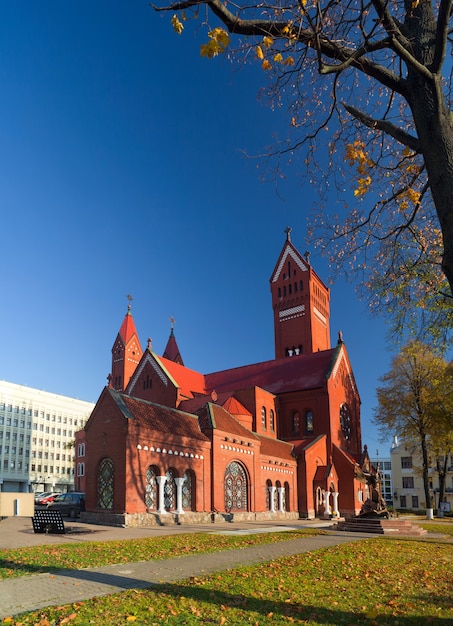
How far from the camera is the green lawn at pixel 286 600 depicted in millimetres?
6695

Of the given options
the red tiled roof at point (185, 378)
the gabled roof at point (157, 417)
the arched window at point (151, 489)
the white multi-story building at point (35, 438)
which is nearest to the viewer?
the arched window at point (151, 489)

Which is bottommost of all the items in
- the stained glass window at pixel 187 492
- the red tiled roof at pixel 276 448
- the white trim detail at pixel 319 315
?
the stained glass window at pixel 187 492

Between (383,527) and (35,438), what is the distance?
82.0m

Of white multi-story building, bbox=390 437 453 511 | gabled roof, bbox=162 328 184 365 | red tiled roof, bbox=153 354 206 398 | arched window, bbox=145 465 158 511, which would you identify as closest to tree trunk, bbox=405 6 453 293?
arched window, bbox=145 465 158 511

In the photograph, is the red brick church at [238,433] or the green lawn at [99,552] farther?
the red brick church at [238,433]

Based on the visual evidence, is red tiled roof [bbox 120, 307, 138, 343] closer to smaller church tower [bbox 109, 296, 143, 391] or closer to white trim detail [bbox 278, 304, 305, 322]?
smaller church tower [bbox 109, 296, 143, 391]

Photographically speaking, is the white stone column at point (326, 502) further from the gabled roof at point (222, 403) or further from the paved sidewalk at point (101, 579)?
the paved sidewalk at point (101, 579)

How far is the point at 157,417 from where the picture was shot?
28688 millimetres

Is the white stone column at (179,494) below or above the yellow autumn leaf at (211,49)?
below

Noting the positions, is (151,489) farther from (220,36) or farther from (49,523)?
(220,36)

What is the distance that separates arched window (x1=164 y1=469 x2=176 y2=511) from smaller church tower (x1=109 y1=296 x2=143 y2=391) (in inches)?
1247

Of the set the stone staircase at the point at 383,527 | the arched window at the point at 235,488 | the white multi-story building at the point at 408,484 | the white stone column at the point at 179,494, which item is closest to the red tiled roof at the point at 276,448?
the arched window at the point at 235,488

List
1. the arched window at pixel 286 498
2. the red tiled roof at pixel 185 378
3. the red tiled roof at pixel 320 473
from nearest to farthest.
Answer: the arched window at pixel 286 498 < the red tiled roof at pixel 320 473 < the red tiled roof at pixel 185 378

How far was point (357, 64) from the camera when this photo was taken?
696cm
